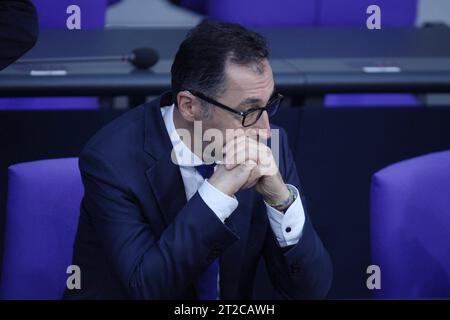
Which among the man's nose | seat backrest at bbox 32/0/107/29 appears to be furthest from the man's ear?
seat backrest at bbox 32/0/107/29

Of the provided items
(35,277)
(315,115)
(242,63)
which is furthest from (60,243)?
(315,115)

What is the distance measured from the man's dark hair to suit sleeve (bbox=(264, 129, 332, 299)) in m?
0.33

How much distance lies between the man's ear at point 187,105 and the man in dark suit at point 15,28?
58cm

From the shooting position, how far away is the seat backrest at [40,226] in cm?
173

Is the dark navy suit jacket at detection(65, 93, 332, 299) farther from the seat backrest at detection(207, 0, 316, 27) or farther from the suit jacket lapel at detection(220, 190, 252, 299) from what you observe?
the seat backrest at detection(207, 0, 316, 27)

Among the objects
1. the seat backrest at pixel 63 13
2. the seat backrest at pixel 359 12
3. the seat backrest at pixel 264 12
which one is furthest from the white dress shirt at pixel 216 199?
the seat backrest at pixel 359 12

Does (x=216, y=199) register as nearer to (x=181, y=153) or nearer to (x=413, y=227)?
(x=181, y=153)

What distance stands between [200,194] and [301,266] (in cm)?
24

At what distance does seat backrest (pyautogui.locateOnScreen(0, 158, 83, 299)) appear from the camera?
1.73 meters

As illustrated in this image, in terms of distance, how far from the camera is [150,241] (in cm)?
156

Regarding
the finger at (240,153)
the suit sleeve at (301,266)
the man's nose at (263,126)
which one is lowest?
the suit sleeve at (301,266)

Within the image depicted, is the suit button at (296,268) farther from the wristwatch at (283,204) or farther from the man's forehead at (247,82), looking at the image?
the man's forehead at (247,82)

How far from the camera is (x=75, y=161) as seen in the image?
5.81 feet

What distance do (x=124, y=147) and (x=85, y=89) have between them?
836 millimetres
